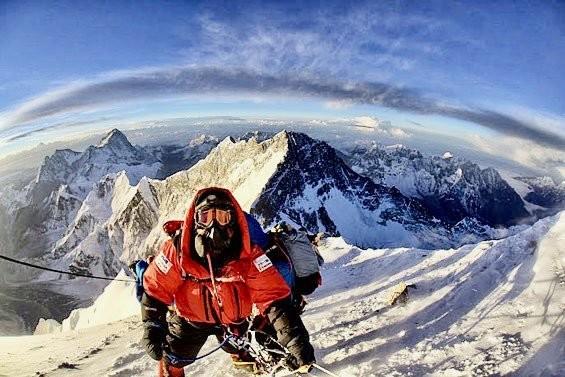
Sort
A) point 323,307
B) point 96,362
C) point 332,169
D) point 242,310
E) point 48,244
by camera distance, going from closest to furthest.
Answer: point 242,310
point 96,362
point 323,307
point 332,169
point 48,244

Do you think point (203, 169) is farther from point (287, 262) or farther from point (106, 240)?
point (287, 262)

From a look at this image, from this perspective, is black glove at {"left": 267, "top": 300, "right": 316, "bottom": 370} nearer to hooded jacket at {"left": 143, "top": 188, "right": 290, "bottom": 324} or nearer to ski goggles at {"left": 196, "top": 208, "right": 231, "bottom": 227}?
hooded jacket at {"left": 143, "top": 188, "right": 290, "bottom": 324}

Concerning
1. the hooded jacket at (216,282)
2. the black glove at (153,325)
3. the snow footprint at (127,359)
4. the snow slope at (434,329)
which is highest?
the hooded jacket at (216,282)

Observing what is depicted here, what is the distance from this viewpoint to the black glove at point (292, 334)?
11.3 feet

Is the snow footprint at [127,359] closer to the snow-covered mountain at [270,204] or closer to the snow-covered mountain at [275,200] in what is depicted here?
the snow-covered mountain at [275,200]

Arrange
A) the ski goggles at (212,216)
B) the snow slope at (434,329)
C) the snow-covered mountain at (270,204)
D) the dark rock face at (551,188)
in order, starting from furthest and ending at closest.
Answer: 1. the snow-covered mountain at (270,204)
2. the dark rock face at (551,188)
3. the snow slope at (434,329)
4. the ski goggles at (212,216)

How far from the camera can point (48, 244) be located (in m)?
180

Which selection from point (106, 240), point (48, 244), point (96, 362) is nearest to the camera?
point (96, 362)

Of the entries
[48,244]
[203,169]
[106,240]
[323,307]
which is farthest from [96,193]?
[323,307]

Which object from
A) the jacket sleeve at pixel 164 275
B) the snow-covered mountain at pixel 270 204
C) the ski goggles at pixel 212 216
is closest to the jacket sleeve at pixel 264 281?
the ski goggles at pixel 212 216

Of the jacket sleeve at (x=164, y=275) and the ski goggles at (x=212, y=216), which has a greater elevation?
the ski goggles at (x=212, y=216)

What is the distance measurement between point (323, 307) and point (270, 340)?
3161mm

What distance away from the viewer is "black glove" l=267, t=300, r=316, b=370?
346 cm

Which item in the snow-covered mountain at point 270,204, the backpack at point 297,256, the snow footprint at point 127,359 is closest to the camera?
the backpack at point 297,256
